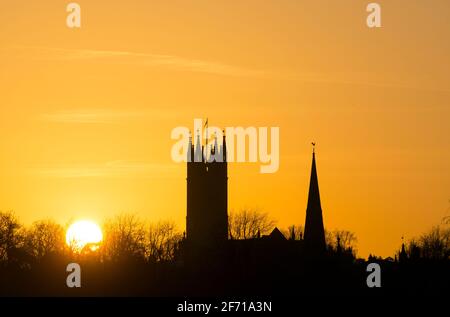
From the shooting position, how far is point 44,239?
565 ft

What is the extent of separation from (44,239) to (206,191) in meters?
20.3

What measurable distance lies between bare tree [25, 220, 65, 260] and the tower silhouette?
560 inches

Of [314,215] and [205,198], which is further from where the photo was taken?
[205,198]

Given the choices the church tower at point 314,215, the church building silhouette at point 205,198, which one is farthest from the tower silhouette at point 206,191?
the church tower at point 314,215

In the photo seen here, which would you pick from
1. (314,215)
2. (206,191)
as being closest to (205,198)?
(206,191)

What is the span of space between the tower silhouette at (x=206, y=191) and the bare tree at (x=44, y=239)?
14.2 m

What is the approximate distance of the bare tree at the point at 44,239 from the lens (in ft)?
520

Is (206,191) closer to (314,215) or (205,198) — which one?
(205,198)

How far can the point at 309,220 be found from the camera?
16150 centimetres

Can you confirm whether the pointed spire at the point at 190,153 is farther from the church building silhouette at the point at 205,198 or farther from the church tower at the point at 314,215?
the church tower at the point at 314,215

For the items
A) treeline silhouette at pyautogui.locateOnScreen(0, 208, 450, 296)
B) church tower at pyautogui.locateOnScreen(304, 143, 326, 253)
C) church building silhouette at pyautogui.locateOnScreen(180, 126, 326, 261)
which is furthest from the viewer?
church building silhouette at pyautogui.locateOnScreen(180, 126, 326, 261)

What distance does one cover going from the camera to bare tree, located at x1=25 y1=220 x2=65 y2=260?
159m

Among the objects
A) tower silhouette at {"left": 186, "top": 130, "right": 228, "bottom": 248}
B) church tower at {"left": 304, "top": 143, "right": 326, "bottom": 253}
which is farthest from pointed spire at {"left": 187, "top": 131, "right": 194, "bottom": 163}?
church tower at {"left": 304, "top": 143, "right": 326, "bottom": 253}

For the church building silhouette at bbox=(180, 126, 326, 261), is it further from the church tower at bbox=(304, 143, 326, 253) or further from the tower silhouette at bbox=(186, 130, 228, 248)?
the church tower at bbox=(304, 143, 326, 253)
